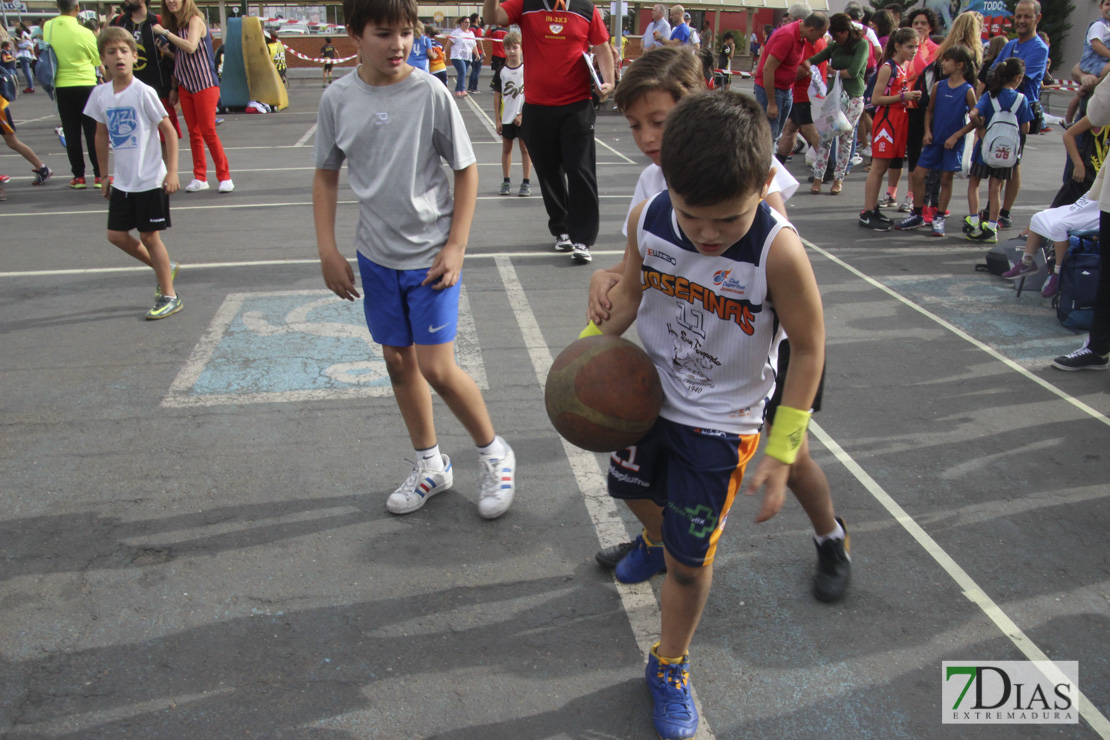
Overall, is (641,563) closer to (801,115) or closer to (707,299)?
(707,299)

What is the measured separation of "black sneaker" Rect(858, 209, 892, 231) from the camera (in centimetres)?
876

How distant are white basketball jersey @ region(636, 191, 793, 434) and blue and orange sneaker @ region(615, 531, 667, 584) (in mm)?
810

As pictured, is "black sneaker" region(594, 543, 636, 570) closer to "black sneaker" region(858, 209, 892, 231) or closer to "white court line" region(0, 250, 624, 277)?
"white court line" region(0, 250, 624, 277)

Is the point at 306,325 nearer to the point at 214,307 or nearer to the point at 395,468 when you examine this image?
the point at 214,307

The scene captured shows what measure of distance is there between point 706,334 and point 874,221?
7243 mm

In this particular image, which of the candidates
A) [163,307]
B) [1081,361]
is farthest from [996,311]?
[163,307]

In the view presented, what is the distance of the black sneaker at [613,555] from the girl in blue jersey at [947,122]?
6687 millimetres

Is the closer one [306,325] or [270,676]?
[270,676]

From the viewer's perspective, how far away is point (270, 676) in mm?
2686

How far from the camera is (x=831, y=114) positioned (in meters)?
10.2

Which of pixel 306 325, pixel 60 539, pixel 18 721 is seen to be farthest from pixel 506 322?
pixel 18 721

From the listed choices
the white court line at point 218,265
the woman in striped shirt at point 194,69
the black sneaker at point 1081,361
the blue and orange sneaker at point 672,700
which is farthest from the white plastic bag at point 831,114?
the blue and orange sneaker at point 672,700

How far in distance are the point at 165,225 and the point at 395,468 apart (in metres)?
3.17

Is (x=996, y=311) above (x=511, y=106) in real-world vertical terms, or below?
below
